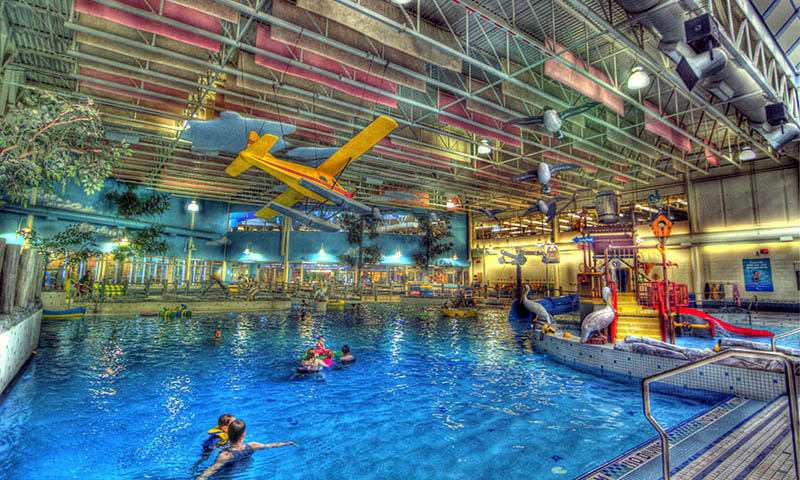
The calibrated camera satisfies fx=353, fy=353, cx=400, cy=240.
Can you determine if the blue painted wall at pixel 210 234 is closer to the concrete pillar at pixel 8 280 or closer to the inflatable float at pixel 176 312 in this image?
the inflatable float at pixel 176 312

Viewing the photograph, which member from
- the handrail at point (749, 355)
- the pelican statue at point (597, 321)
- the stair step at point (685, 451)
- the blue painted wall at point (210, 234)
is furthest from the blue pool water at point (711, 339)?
the blue painted wall at point (210, 234)

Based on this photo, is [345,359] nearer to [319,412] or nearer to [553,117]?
[319,412]

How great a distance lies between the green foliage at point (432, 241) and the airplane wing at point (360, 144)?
1856 centimetres

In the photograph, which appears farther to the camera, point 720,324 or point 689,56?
point 720,324

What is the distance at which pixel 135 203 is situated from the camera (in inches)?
800

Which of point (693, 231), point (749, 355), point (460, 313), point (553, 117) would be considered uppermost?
point (553, 117)

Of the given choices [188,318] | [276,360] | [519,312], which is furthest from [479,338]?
[188,318]

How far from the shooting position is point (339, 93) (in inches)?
431

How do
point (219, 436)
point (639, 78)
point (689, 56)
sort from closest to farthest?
point (219, 436), point (689, 56), point (639, 78)

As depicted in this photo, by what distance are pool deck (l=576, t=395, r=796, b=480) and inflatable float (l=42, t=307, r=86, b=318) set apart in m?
17.6

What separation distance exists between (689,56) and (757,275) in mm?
17765

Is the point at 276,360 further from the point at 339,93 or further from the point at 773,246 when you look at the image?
the point at 773,246

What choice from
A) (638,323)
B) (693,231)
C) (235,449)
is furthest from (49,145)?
(693,231)

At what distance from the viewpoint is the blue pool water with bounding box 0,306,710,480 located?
3.86 m
